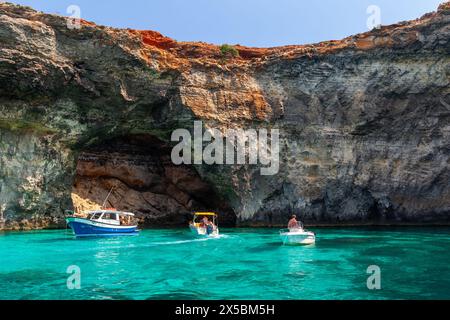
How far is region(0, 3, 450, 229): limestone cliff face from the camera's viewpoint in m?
34.6

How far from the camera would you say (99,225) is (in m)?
29.0

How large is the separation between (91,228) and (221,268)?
47.8 feet

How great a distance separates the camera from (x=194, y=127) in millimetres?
37062

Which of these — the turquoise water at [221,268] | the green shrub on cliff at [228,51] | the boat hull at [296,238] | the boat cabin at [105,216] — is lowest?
the turquoise water at [221,268]

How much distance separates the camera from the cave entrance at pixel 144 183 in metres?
40.9

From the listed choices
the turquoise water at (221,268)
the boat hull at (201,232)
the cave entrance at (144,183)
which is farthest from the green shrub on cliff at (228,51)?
the turquoise water at (221,268)

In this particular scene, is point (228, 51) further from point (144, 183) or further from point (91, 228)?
point (91, 228)

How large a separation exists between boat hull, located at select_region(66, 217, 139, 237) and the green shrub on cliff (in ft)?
66.4

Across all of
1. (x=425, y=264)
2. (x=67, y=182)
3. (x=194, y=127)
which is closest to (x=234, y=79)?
(x=194, y=127)

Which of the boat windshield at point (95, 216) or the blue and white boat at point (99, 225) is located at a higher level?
the boat windshield at point (95, 216)

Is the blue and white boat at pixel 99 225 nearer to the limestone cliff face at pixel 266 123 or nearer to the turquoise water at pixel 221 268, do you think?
the turquoise water at pixel 221 268

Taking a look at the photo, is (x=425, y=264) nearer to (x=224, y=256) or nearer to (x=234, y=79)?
(x=224, y=256)

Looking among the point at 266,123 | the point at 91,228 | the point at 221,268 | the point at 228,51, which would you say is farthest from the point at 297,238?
the point at 228,51

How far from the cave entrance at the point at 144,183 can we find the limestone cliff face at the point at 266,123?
0.19m
